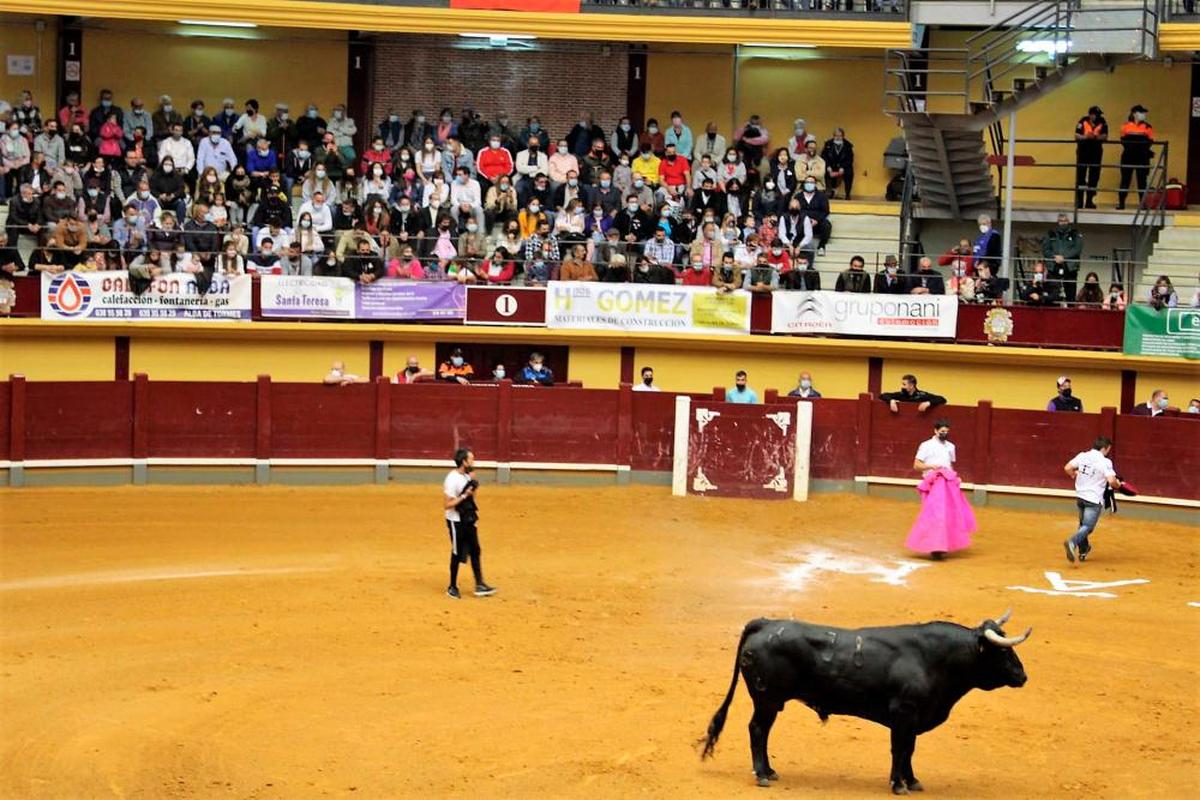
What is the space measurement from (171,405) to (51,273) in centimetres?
256

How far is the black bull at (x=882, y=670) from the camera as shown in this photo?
12.0m

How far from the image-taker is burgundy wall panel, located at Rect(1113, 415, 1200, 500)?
906 inches

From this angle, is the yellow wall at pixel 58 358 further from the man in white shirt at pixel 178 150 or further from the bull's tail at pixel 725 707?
the bull's tail at pixel 725 707

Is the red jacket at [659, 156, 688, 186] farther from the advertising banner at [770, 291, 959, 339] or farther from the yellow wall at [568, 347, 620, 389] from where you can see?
the advertising banner at [770, 291, 959, 339]

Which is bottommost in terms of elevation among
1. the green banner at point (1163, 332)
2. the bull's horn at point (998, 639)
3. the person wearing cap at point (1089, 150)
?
the bull's horn at point (998, 639)

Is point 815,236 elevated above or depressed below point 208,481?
above

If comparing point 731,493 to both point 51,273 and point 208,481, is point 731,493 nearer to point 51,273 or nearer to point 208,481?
point 208,481

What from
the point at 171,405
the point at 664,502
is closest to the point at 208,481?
the point at 171,405

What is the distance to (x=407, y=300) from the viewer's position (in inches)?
1011

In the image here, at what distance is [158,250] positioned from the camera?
2523 centimetres

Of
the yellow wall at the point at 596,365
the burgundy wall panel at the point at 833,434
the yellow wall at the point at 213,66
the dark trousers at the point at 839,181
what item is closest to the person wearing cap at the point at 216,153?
the yellow wall at the point at 213,66

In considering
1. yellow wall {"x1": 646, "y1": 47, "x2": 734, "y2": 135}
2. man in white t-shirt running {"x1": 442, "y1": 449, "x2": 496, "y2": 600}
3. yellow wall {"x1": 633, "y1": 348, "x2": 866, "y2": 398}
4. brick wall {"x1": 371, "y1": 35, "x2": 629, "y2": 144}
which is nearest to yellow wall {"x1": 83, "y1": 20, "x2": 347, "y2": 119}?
brick wall {"x1": 371, "y1": 35, "x2": 629, "y2": 144}

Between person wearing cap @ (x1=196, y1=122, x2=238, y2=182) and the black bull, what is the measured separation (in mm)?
18218

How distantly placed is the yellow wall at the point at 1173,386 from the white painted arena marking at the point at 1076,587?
247 inches
